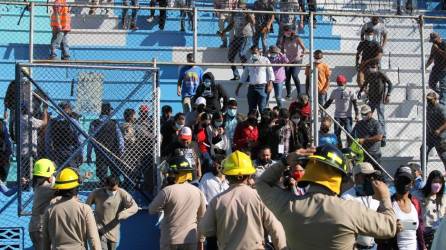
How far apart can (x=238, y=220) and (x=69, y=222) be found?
1.79 metres

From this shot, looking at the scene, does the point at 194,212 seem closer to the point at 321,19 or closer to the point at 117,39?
the point at 117,39

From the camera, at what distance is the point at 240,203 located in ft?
28.9

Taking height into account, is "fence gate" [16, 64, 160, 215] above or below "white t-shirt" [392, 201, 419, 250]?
above

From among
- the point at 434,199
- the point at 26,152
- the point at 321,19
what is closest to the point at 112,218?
the point at 26,152

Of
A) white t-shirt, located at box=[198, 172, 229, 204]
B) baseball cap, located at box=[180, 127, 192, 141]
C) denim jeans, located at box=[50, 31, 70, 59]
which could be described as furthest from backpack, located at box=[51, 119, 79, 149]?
denim jeans, located at box=[50, 31, 70, 59]

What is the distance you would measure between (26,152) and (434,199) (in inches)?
206

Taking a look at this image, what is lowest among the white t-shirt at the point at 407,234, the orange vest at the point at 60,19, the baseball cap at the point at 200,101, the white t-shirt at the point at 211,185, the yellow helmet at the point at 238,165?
the white t-shirt at the point at 407,234

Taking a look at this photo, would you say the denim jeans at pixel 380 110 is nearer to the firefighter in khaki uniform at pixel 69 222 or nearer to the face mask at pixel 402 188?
the face mask at pixel 402 188

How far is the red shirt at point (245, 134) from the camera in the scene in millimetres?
14336

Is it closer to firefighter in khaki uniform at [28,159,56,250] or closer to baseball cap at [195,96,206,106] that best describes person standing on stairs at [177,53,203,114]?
baseball cap at [195,96,206,106]

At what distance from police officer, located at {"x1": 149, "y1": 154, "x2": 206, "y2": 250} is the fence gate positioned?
2046 millimetres

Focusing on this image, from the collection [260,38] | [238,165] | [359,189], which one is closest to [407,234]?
[359,189]

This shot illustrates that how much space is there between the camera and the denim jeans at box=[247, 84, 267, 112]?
54.3 feet

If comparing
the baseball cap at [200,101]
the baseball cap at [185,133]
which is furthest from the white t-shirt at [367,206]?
the baseball cap at [200,101]
